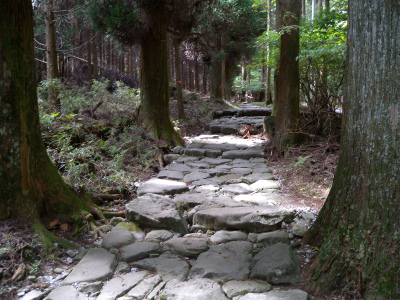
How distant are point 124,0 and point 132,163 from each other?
4626 millimetres

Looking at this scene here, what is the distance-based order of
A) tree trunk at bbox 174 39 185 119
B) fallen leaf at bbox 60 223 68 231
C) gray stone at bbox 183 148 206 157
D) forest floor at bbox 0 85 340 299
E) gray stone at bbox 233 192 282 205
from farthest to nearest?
tree trunk at bbox 174 39 185 119
gray stone at bbox 183 148 206 157
gray stone at bbox 233 192 282 205
fallen leaf at bbox 60 223 68 231
forest floor at bbox 0 85 340 299

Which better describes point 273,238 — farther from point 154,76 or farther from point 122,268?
point 154,76

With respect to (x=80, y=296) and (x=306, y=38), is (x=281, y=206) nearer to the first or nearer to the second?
(x=80, y=296)

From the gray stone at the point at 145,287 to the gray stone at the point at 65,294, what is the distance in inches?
16.1

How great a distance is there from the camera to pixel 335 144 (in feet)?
21.9

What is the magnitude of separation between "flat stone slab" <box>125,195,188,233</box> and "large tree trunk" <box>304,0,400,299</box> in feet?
5.81

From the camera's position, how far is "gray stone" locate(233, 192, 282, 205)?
15.2ft

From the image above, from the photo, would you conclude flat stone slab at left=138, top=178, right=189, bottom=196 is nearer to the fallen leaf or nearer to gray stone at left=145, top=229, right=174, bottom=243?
gray stone at left=145, top=229, right=174, bottom=243

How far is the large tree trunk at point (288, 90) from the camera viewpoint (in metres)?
7.05

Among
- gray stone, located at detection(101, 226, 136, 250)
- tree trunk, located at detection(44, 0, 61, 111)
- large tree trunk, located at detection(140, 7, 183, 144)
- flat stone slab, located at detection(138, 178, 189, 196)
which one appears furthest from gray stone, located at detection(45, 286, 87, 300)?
tree trunk, located at detection(44, 0, 61, 111)

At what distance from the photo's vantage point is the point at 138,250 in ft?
11.1

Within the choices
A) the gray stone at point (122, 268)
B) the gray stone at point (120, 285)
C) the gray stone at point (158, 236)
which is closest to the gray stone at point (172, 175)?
the gray stone at point (158, 236)

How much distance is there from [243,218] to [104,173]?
280 centimetres

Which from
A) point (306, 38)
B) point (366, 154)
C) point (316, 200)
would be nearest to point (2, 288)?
point (366, 154)
